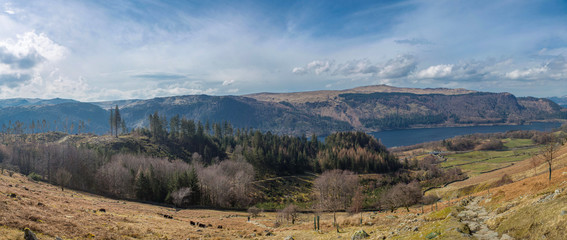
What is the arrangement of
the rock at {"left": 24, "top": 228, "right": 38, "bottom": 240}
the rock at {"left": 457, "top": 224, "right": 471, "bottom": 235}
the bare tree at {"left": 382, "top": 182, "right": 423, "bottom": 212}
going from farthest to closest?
the bare tree at {"left": 382, "top": 182, "right": 423, "bottom": 212} → the rock at {"left": 24, "top": 228, "right": 38, "bottom": 240} → the rock at {"left": 457, "top": 224, "right": 471, "bottom": 235}

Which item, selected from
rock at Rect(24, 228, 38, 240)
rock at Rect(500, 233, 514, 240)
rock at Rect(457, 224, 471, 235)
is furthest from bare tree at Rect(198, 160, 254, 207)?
rock at Rect(500, 233, 514, 240)

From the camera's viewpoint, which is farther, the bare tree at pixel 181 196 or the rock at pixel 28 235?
the bare tree at pixel 181 196

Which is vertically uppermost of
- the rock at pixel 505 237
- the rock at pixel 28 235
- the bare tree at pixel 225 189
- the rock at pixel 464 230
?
the rock at pixel 505 237

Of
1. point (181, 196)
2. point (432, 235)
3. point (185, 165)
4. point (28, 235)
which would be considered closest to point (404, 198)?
point (432, 235)

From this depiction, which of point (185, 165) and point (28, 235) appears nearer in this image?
point (28, 235)

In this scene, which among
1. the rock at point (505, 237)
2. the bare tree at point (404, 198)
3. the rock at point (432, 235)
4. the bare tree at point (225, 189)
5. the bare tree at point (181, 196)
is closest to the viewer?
the rock at point (505, 237)

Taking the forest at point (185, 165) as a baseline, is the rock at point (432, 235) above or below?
above

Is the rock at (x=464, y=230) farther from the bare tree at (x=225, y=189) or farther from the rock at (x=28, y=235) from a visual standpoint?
the bare tree at (x=225, y=189)

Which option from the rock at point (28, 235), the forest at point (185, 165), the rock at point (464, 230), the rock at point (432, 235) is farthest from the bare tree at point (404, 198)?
the rock at point (28, 235)

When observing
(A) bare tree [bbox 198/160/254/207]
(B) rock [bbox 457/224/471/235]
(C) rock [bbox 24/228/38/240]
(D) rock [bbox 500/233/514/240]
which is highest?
(D) rock [bbox 500/233/514/240]

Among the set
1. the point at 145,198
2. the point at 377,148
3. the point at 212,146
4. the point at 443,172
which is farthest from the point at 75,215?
the point at 377,148

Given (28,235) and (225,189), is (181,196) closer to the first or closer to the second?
(225,189)

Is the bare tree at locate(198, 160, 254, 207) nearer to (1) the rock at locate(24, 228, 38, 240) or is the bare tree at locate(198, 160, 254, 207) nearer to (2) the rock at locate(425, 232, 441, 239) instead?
(1) the rock at locate(24, 228, 38, 240)

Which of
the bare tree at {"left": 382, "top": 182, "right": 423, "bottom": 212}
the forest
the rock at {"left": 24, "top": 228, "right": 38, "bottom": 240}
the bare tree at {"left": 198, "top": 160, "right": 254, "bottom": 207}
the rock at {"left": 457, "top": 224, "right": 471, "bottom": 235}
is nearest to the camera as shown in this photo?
the rock at {"left": 457, "top": 224, "right": 471, "bottom": 235}
